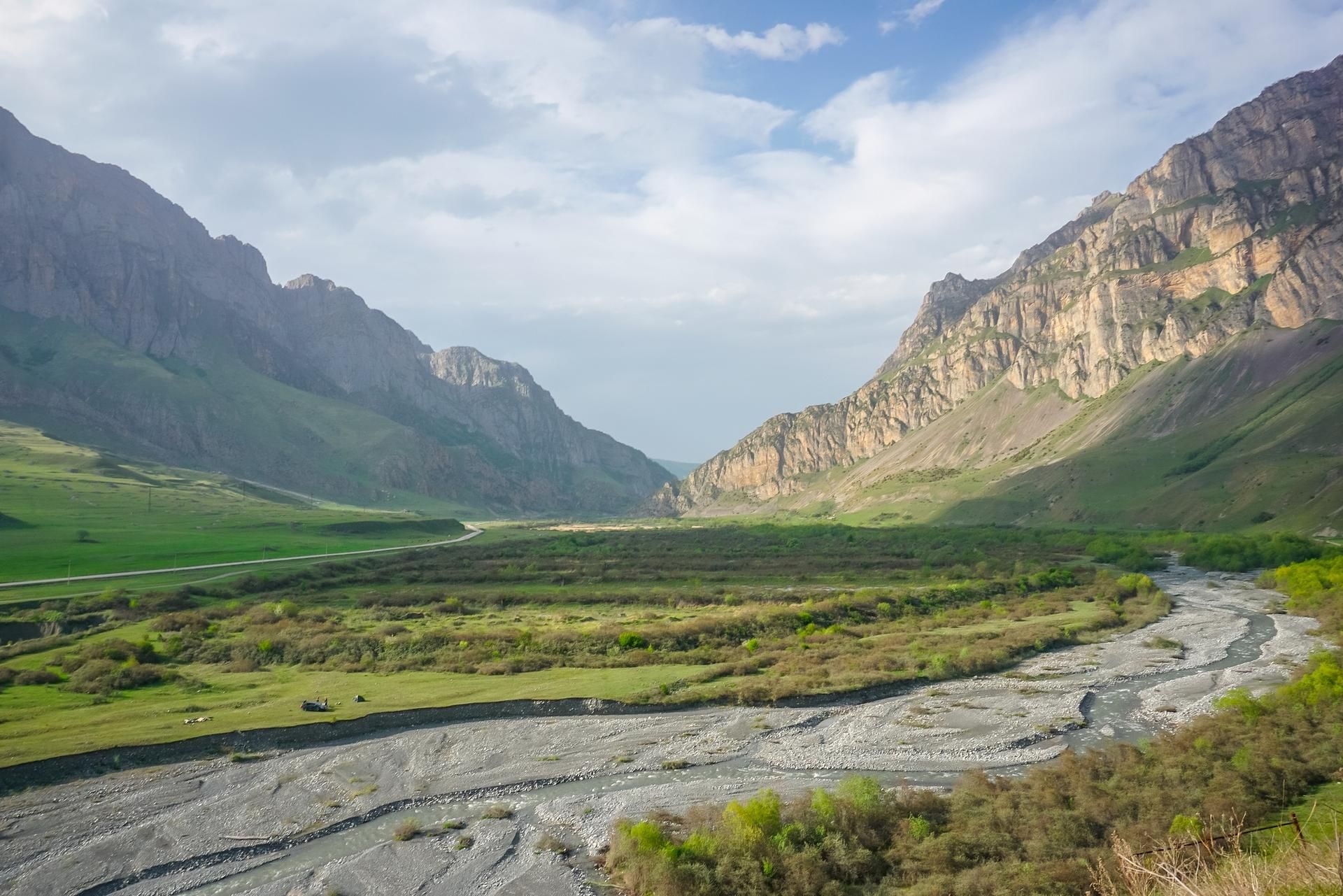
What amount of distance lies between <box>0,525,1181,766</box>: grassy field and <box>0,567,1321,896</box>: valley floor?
3854mm

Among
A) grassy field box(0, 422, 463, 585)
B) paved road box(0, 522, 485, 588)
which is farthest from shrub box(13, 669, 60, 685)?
paved road box(0, 522, 485, 588)

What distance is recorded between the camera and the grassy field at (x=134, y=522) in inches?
3602

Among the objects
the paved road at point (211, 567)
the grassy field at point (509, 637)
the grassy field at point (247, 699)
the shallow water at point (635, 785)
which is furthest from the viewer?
the paved road at point (211, 567)

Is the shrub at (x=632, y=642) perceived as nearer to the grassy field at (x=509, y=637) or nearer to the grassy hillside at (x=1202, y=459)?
the grassy field at (x=509, y=637)

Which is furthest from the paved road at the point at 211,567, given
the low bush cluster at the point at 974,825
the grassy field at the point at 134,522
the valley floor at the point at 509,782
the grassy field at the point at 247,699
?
the low bush cluster at the point at 974,825

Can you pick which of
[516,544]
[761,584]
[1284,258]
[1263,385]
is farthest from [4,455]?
[1284,258]

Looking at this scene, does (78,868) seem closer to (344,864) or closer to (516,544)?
(344,864)

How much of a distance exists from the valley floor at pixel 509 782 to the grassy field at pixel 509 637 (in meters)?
3.85

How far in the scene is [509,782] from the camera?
2870 cm

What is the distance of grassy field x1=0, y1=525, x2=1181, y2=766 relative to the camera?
1500 inches

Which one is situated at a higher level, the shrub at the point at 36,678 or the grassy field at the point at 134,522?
the grassy field at the point at 134,522

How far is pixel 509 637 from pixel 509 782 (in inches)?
950

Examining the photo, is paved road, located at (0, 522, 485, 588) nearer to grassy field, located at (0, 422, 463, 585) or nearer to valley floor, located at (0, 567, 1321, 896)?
grassy field, located at (0, 422, 463, 585)

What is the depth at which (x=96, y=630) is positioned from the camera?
53719 millimetres
